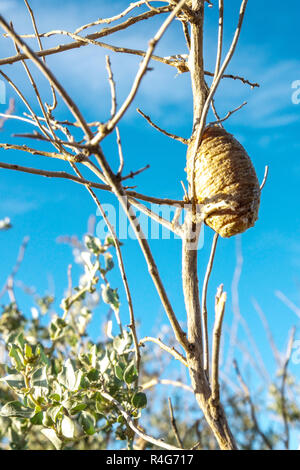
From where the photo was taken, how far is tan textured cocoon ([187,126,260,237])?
835 millimetres

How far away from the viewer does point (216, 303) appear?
29.9 inches

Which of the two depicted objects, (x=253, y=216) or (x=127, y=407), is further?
(x=127, y=407)

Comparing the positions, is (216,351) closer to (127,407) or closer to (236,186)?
(236,186)

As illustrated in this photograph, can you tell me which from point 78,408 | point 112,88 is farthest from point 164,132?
point 78,408

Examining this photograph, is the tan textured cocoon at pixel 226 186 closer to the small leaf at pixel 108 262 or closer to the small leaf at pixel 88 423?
the small leaf at pixel 88 423

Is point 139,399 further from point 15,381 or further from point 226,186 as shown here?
point 226,186

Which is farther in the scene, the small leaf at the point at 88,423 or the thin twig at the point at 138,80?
the small leaf at the point at 88,423

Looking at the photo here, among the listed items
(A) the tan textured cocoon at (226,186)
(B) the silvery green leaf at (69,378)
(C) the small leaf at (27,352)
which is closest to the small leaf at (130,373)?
(B) the silvery green leaf at (69,378)

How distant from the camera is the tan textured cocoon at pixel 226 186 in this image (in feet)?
2.74
